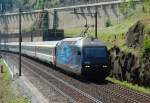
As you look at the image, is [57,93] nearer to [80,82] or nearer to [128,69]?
[80,82]

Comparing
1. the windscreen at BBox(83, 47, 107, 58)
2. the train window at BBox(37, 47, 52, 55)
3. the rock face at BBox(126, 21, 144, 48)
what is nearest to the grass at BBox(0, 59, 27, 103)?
the windscreen at BBox(83, 47, 107, 58)

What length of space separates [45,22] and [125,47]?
280 ft

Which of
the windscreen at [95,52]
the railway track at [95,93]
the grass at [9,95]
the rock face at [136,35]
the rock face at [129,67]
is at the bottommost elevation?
the grass at [9,95]

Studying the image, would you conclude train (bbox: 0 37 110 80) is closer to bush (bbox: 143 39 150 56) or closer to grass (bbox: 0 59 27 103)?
bush (bbox: 143 39 150 56)

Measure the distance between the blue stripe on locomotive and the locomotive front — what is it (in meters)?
0.77

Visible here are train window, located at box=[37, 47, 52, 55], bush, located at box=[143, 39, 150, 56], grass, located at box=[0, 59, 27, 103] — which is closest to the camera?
grass, located at box=[0, 59, 27, 103]

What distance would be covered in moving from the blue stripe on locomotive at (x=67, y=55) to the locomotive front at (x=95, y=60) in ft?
2.54

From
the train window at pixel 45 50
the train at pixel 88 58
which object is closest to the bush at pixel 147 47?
the train at pixel 88 58

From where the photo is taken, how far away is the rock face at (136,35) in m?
35.7

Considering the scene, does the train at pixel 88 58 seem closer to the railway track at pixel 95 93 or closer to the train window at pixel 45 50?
the railway track at pixel 95 93

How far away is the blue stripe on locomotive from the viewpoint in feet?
117

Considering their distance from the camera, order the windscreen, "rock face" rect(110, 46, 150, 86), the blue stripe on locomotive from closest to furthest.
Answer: "rock face" rect(110, 46, 150, 86) → the windscreen → the blue stripe on locomotive

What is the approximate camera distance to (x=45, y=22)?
402 ft

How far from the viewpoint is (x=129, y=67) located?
35656mm
